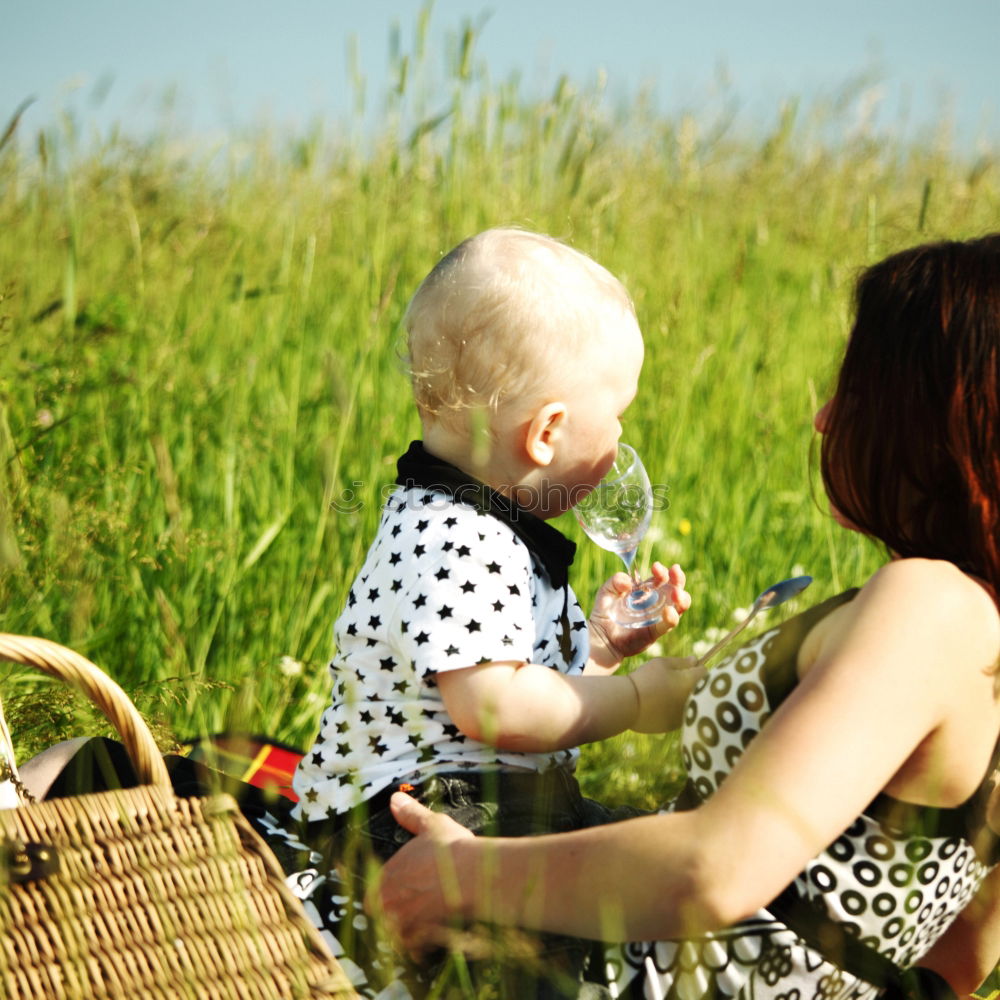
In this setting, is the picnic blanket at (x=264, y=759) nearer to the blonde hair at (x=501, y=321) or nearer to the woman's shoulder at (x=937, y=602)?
the blonde hair at (x=501, y=321)

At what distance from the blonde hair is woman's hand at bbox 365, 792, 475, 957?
0.59m

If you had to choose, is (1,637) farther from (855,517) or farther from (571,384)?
(855,517)

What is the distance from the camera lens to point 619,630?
1.92 m

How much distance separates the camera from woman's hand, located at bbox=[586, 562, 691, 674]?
1882mm

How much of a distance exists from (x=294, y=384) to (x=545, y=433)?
1.37m

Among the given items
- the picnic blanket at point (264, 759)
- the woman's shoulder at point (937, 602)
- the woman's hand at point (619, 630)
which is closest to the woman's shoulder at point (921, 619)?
the woman's shoulder at point (937, 602)

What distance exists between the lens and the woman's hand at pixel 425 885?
4.20 ft

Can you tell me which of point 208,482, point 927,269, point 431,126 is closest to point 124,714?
point 927,269

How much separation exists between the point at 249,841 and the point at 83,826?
19 centimetres

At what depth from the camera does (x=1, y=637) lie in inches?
55.5

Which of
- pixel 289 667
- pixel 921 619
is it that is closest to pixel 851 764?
pixel 921 619

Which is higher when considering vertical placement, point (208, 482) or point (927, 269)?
point (927, 269)

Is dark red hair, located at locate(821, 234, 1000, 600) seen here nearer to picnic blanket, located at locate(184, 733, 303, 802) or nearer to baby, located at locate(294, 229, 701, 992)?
baby, located at locate(294, 229, 701, 992)

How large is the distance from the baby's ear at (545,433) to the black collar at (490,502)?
0.08m
